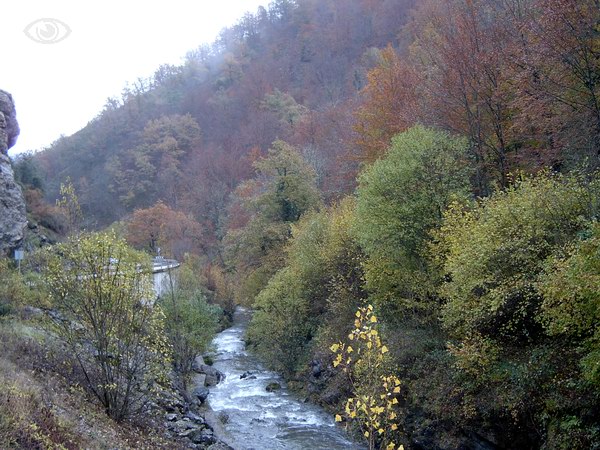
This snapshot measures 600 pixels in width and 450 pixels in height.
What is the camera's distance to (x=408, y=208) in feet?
64.0

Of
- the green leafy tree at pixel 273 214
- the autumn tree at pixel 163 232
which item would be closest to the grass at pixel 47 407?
the green leafy tree at pixel 273 214

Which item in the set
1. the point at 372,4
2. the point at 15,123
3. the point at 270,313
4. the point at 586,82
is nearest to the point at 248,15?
the point at 372,4

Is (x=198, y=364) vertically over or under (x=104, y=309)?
under

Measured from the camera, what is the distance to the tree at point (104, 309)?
13000 mm

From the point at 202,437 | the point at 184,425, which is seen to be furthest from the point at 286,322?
the point at 202,437

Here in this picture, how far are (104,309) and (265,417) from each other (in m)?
11.8

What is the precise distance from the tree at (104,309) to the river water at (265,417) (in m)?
6.73

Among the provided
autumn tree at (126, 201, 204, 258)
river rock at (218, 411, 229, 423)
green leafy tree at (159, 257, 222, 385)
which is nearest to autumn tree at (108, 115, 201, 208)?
autumn tree at (126, 201, 204, 258)

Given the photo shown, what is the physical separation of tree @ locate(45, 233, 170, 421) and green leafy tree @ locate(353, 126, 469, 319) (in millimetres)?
9837

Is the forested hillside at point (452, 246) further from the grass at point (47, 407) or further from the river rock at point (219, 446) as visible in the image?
the grass at point (47, 407)

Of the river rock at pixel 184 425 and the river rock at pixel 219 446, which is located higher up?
the river rock at pixel 184 425

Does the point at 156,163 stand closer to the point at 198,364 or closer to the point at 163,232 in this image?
the point at 163,232

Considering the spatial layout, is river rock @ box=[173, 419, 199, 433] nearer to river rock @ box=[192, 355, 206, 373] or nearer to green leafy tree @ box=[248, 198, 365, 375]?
green leafy tree @ box=[248, 198, 365, 375]

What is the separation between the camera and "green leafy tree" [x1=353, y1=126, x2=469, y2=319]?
19438 millimetres
